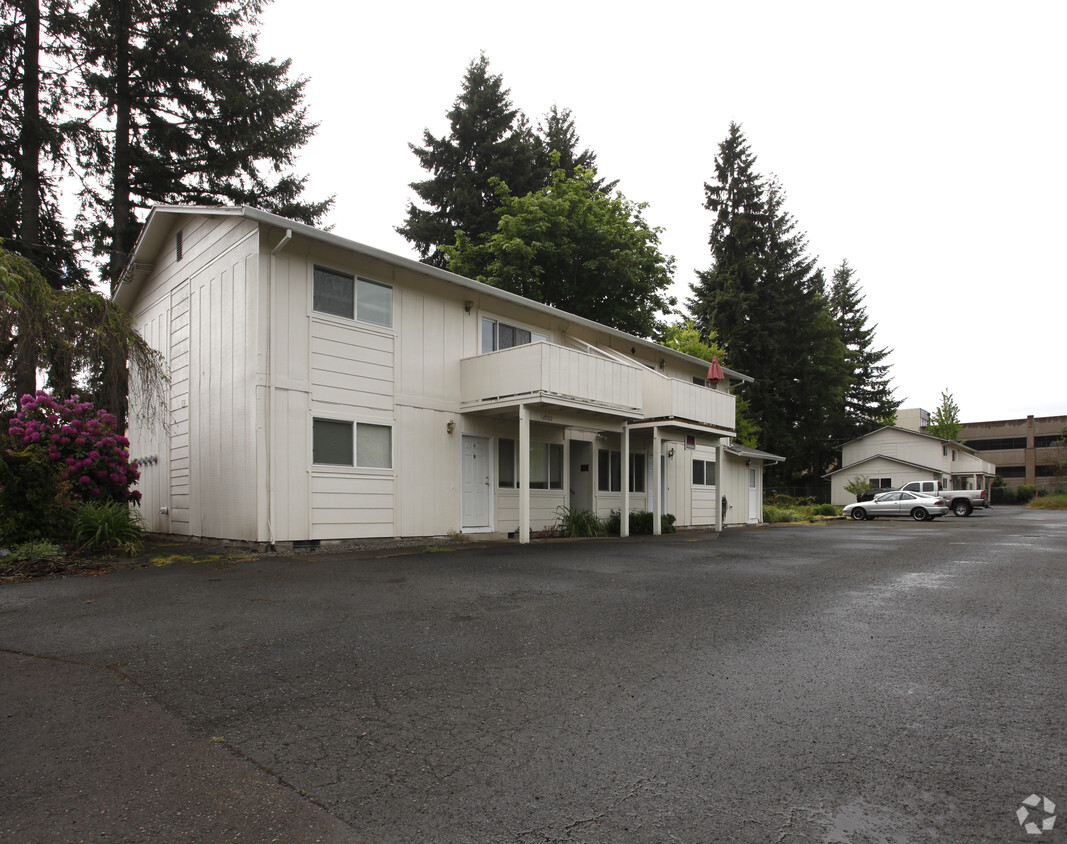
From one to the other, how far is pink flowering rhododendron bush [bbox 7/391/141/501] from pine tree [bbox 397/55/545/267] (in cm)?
2061

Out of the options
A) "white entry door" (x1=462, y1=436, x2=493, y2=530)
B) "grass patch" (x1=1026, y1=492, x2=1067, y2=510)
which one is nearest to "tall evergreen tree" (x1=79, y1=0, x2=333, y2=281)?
"white entry door" (x1=462, y1=436, x2=493, y2=530)

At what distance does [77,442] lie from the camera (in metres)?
11.6

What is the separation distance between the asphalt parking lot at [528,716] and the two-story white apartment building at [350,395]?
447cm

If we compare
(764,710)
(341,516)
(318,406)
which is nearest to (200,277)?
(318,406)

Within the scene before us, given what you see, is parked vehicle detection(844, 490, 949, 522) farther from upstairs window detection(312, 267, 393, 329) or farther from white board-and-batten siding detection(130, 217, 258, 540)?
white board-and-batten siding detection(130, 217, 258, 540)

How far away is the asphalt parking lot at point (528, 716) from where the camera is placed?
8.78 feet

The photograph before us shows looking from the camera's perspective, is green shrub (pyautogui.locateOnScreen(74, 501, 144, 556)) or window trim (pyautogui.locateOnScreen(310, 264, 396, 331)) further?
window trim (pyautogui.locateOnScreen(310, 264, 396, 331))

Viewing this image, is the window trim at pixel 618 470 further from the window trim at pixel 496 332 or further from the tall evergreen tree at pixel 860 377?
the tall evergreen tree at pixel 860 377

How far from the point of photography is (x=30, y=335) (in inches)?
376

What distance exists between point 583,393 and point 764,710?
11.1 m

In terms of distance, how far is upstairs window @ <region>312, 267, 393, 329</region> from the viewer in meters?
12.4

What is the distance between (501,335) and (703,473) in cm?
1044

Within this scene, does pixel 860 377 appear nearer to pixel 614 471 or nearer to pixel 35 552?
pixel 614 471

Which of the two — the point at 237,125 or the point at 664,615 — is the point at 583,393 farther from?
the point at 237,125
